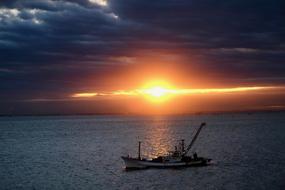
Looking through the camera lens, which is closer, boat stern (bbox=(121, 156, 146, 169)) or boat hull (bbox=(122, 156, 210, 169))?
boat hull (bbox=(122, 156, 210, 169))

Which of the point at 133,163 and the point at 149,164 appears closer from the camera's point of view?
the point at 149,164

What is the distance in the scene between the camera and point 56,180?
72.4m

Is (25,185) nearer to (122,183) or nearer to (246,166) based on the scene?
(122,183)

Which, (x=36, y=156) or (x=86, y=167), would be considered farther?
(x=36, y=156)

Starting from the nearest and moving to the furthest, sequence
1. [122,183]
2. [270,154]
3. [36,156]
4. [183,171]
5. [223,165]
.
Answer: [122,183] → [183,171] → [223,165] → [270,154] → [36,156]

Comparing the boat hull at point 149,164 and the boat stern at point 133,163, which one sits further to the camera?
the boat stern at point 133,163

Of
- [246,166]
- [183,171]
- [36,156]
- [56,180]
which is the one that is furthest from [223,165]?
[36,156]

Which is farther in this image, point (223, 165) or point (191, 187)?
point (223, 165)

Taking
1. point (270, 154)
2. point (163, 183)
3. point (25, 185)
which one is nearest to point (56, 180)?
point (25, 185)

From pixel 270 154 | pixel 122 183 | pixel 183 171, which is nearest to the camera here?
pixel 122 183

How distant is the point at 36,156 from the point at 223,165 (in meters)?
49.6

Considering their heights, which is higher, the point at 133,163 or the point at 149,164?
the point at 133,163

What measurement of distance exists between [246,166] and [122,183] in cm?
2670

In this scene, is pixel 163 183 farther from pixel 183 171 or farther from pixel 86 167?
pixel 86 167
